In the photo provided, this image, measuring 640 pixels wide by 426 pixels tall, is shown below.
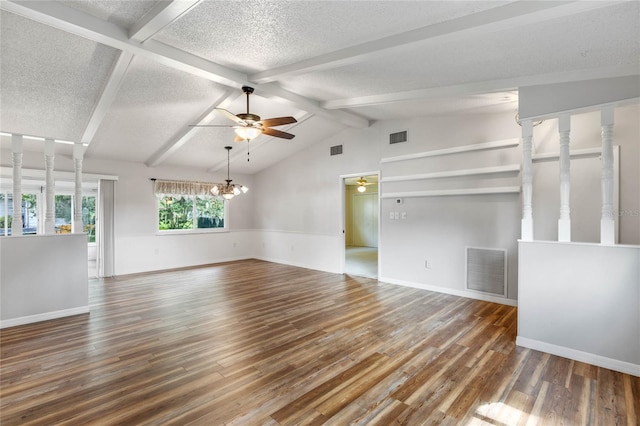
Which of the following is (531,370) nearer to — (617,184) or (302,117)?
(617,184)

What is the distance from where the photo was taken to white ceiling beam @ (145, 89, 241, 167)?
4.54 metres

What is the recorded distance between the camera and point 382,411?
210cm

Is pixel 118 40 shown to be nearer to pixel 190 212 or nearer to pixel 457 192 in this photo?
pixel 457 192

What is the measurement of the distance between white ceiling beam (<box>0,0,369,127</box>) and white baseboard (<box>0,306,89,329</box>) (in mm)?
3445

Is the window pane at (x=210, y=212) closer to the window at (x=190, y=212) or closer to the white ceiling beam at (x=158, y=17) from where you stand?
the window at (x=190, y=212)

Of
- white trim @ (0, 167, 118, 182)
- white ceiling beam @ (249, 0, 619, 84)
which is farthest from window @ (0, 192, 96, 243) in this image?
white ceiling beam @ (249, 0, 619, 84)

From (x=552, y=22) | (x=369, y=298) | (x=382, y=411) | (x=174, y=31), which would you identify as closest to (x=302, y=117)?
(x=174, y=31)

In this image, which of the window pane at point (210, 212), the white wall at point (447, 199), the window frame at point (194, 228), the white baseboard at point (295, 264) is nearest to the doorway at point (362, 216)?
the white baseboard at point (295, 264)

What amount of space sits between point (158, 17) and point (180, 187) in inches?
217

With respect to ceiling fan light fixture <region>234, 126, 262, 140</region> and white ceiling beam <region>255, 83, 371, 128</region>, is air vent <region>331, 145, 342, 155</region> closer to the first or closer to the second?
white ceiling beam <region>255, 83, 371, 128</region>

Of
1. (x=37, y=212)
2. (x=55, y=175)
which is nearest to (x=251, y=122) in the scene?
(x=55, y=175)

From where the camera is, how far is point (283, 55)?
3424 mm

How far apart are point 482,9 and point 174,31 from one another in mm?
2835

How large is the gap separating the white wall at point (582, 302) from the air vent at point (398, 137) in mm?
3081
